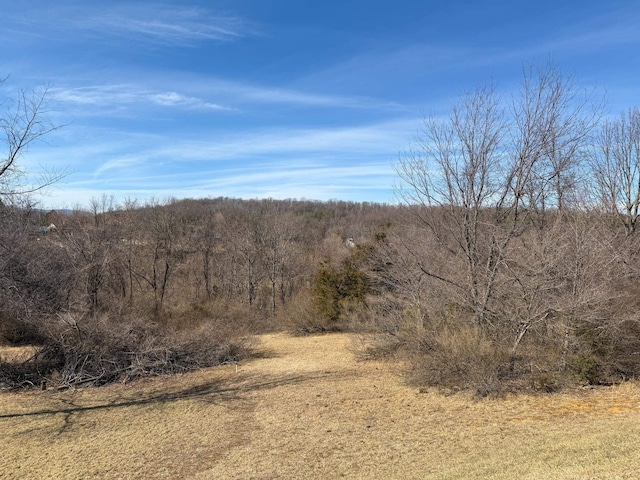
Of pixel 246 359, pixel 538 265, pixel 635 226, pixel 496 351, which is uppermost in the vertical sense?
pixel 635 226

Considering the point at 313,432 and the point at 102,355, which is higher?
the point at 102,355

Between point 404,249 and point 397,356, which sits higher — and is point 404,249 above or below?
above

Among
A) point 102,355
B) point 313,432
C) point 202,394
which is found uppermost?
point 102,355

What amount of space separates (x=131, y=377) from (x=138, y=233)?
61.9 ft

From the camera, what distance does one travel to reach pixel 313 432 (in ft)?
24.5

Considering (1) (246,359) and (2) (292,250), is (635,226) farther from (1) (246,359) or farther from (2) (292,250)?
(2) (292,250)

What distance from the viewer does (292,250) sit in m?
29.5

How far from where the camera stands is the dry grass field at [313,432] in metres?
5.71

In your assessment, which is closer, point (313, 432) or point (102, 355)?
point (313, 432)

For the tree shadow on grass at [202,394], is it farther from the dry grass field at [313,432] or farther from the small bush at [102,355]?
the small bush at [102,355]

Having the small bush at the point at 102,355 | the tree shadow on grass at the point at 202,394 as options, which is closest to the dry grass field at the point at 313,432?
the tree shadow on grass at the point at 202,394

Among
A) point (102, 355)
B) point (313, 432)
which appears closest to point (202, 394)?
point (102, 355)

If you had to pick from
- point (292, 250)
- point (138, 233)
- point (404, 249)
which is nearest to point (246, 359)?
point (404, 249)

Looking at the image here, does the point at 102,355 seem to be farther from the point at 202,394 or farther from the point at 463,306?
the point at 463,306
